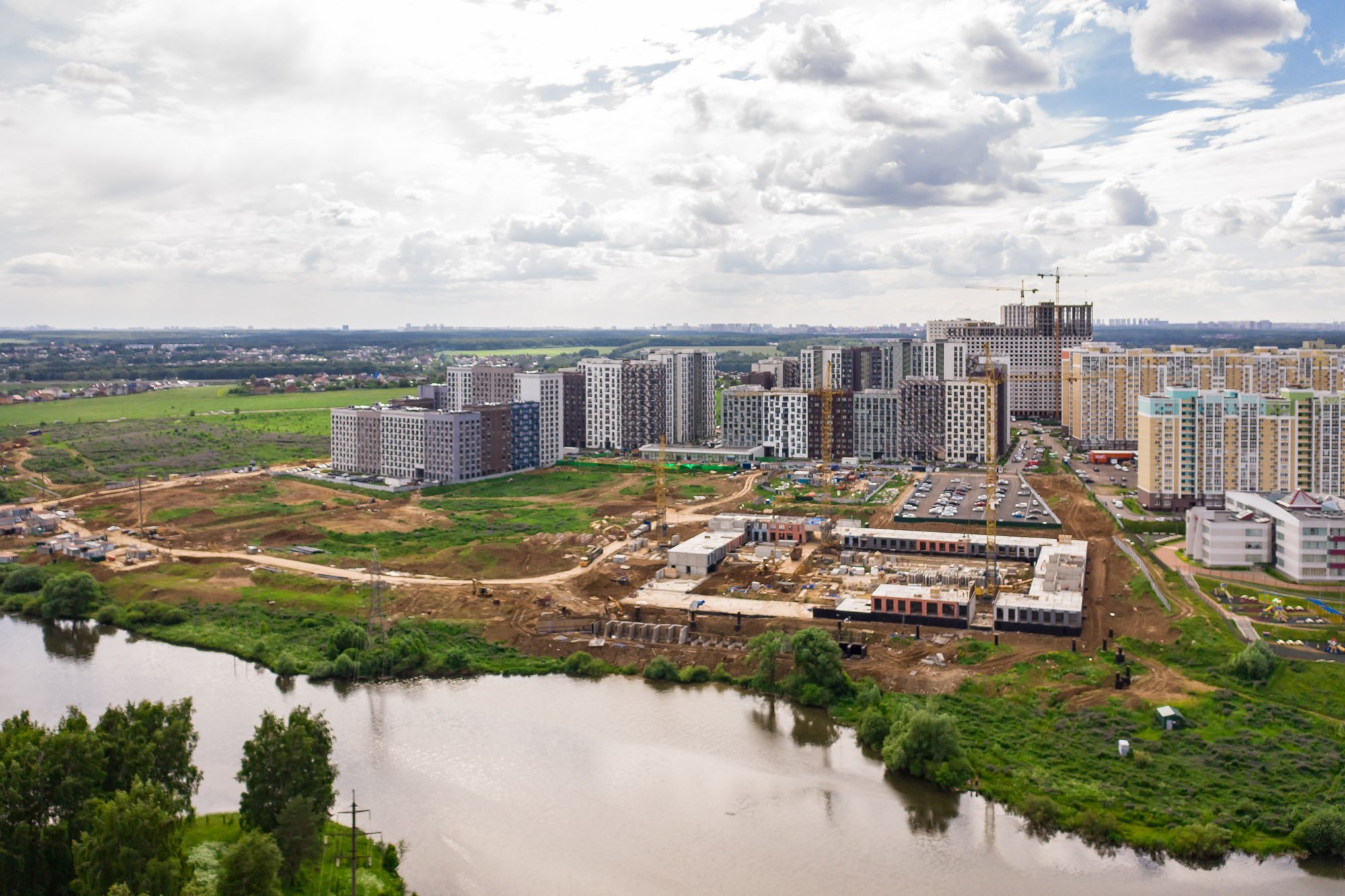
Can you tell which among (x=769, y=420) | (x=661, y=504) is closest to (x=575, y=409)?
(x=769, y=420)

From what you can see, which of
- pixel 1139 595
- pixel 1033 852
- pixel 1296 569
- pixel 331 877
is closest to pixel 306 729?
pixel 331 877

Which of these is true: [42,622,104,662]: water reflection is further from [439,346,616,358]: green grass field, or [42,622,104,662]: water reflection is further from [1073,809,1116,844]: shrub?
[439,346,616,358]: green grass field

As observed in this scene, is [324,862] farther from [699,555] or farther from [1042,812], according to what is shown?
[699,555]

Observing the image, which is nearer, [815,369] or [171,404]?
[815,369]

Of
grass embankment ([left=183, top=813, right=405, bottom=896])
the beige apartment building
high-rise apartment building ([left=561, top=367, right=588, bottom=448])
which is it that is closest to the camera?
grass embankment ([left=183, top=813, right=405, bottom=896])

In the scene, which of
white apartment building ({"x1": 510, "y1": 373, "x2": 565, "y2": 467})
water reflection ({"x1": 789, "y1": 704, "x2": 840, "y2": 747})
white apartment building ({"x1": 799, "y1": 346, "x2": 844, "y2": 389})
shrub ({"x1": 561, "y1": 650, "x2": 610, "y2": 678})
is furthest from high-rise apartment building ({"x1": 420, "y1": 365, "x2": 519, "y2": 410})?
water reflection ({"x1": 789, "y1": 704, "x2": 840, "y2": 747})

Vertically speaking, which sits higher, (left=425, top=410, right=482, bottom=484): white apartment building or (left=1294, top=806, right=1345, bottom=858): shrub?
(left=425, top=410, right=482, bottom=484): white apartment building

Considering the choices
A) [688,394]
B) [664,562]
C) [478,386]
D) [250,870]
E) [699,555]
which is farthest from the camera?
[478,386]
